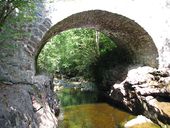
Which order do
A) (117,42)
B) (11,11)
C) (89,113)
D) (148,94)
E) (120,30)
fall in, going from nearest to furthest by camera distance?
(11,11), (148,94), (89,113), (120,30), (117,42)

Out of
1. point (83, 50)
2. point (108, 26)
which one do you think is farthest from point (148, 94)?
point (83, 50)

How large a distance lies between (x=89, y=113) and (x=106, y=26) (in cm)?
370

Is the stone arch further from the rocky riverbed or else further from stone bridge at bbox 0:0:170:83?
the rocky riverbed

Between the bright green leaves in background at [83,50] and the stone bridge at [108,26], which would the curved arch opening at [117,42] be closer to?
the stone bridge at [108,26]

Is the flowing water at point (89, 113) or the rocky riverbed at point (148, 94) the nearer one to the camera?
the rocky riverbed at point (148, 94)

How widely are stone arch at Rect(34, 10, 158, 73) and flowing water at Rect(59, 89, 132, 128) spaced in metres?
2.25

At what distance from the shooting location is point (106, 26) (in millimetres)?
13180

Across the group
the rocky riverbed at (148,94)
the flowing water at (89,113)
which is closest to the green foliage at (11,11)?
the flowing water at (89,113)

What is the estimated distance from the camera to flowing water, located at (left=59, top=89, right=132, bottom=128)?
9641 mm

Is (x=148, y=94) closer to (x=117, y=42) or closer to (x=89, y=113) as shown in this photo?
(x=89, y=113)

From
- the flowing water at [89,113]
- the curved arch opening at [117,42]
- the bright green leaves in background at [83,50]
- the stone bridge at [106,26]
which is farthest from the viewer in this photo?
the bright green leaves in background at [83,50]

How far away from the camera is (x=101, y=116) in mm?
10805

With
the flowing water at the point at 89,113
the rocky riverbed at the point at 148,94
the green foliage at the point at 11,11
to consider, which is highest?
the green foliage at the point at 11,11

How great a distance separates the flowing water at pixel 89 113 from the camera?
380 inches
